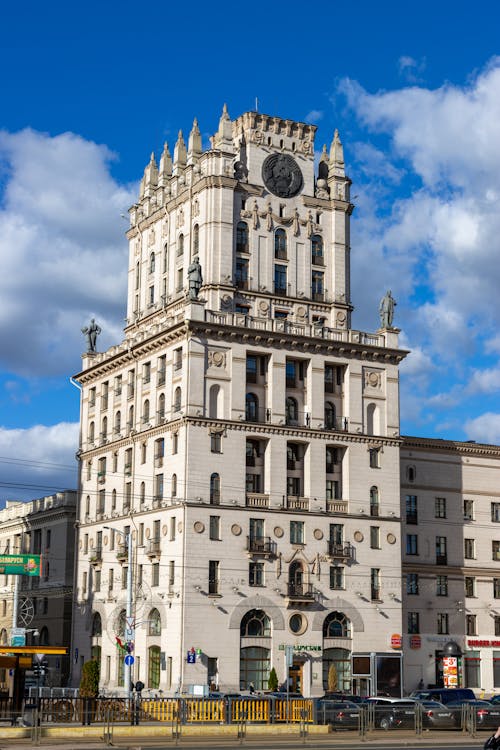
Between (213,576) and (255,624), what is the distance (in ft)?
16.7

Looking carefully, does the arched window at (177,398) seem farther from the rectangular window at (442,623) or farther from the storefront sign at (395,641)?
the rectangular window at (442,623)

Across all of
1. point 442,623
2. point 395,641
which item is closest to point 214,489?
point 395,641

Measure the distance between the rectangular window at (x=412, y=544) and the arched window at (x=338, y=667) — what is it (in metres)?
13.2

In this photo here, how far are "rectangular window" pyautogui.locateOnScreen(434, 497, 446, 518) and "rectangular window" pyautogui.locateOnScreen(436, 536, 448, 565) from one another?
1921mm

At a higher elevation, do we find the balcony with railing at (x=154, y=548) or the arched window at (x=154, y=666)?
the balcony with railing at (x=154, y=548)

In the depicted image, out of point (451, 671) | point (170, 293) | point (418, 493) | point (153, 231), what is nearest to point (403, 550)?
point (418, 493)

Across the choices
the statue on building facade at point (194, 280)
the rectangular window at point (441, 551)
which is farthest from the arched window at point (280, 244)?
the rectangular window at point (441, 551)

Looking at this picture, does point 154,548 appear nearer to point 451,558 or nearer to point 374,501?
point 374,501

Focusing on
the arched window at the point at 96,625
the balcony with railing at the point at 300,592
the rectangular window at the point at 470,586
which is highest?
the rectangular window at the point at 470,586

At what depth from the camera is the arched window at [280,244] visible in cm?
10112

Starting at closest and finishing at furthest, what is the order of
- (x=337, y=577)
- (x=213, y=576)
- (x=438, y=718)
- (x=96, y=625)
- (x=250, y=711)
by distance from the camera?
(x=250, y=711), (x=438, y=718), (x=213, y=576), (x=337, y=577), (x=96, y=625)

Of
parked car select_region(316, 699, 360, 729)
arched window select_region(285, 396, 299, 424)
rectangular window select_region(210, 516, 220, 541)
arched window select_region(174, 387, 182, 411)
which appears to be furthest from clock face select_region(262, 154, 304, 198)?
parked car select_region(316, 699, 360, 729)

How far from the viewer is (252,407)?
304 feet

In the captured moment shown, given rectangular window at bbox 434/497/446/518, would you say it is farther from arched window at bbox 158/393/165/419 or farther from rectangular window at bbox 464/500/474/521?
→ arched window at bbox 158/393/165/419
